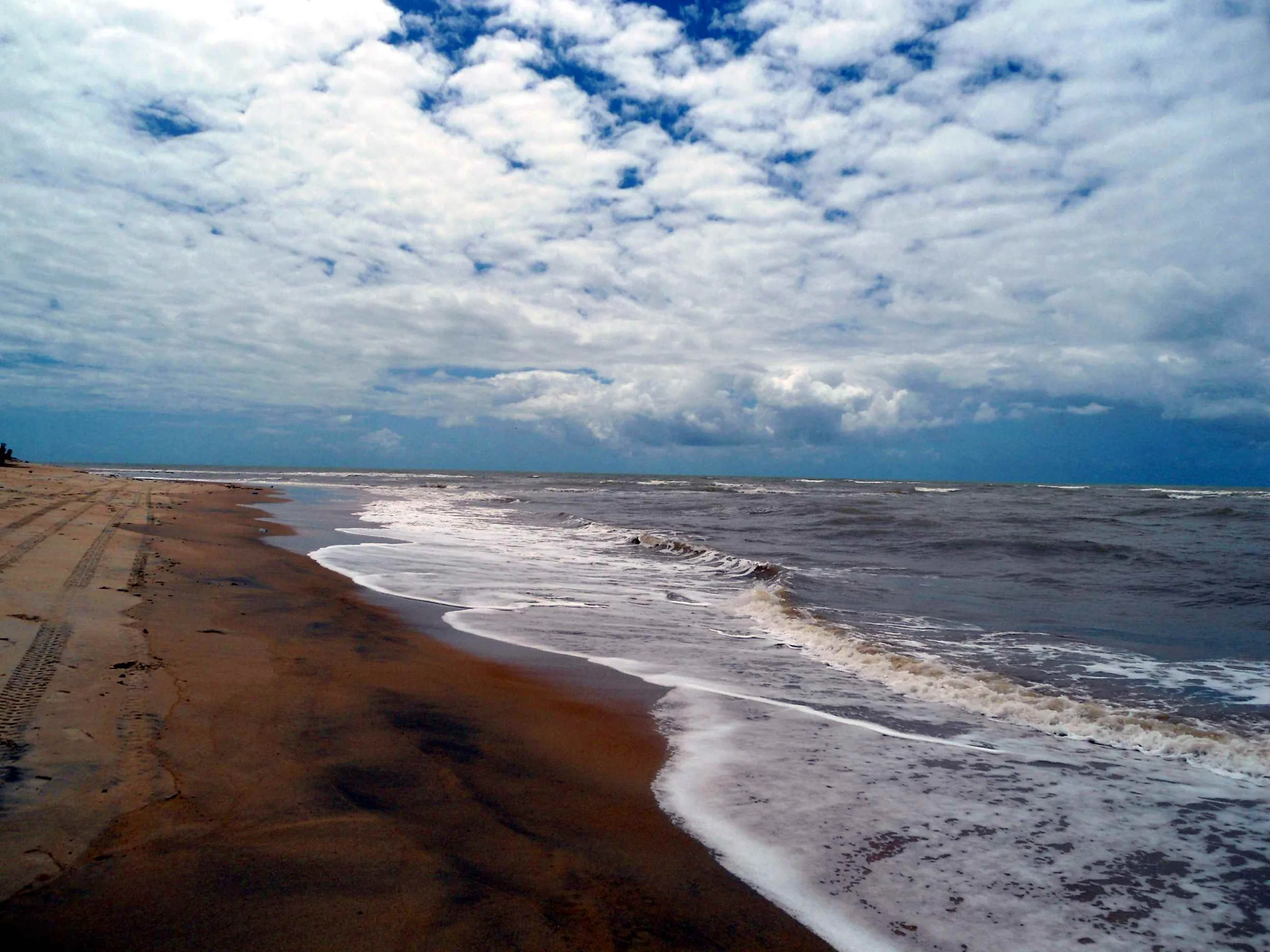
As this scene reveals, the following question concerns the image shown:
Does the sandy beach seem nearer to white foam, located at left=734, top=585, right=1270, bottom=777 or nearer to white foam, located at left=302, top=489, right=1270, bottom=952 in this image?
white foam, located at left=302, top=489, right=1270, bottom=952

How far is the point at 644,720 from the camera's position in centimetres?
542

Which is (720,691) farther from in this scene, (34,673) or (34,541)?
(34,541)

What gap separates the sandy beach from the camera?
2582mm

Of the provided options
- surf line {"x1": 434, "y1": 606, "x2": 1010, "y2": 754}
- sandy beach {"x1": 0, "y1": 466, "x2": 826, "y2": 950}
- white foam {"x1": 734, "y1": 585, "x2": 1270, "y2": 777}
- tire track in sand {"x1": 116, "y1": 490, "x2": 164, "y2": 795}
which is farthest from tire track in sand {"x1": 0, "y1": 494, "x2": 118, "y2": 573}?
white foam {"x1": 734, "y1": 585, "x2": 1270, "y2": 777}

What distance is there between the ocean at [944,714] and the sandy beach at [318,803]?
550 mm

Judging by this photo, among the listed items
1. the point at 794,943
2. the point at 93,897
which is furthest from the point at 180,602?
the point at 794,943

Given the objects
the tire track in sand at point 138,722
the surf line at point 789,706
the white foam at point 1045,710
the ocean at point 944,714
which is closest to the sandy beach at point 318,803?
the tire track in sand at point 138,722

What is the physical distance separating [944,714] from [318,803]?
476 centimetres

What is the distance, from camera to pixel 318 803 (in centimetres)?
344

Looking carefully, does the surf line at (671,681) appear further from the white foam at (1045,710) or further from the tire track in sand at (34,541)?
the tire track in sand at (34,541)

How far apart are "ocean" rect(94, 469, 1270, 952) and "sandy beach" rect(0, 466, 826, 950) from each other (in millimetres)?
550

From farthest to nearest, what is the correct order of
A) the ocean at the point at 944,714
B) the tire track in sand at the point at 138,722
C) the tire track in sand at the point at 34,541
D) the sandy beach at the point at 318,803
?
the tire track in sand at the point at 34,541 → the tire track in sand at the point at 138,722 → the ocean at the point at 944,714 → the sandy beach at the point at 318,803

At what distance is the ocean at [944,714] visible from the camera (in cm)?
318

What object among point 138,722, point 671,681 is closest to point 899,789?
point 671,681
